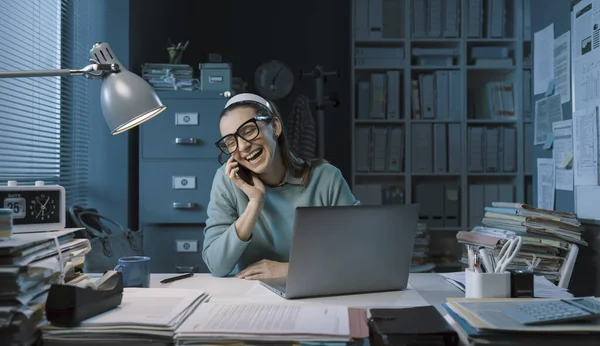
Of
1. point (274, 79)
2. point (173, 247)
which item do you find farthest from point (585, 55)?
point (274, 79)

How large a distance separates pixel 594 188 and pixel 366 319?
1398mm

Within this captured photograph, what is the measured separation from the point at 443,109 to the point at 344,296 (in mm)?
2959

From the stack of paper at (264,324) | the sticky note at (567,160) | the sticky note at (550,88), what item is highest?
the sticky note at (550,88)

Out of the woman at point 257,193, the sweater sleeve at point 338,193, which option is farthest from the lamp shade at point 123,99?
the sweater sleeve at point 338,193

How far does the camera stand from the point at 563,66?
2213mm

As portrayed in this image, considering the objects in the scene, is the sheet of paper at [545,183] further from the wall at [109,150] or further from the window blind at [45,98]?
the window blind at [45,98]

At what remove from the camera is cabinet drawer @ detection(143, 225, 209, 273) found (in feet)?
9.67

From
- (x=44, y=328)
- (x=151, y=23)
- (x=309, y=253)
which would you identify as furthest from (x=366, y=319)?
(x=151, y=23)

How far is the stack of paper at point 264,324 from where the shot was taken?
87 centimetres

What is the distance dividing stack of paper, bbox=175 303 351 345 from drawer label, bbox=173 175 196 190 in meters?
1.88

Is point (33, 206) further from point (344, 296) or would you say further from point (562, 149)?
point (562, 149)

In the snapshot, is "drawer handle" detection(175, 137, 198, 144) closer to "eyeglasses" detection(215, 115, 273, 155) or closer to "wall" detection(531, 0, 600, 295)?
"eyeglasses" detection(215, 115, 273, 155)

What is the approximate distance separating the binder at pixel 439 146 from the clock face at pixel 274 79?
1.17 metres

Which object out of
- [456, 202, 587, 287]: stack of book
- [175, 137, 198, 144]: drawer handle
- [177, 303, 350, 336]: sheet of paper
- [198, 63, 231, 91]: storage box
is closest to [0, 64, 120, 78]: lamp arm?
[177, 303, 350, 336]: sheet of paper
